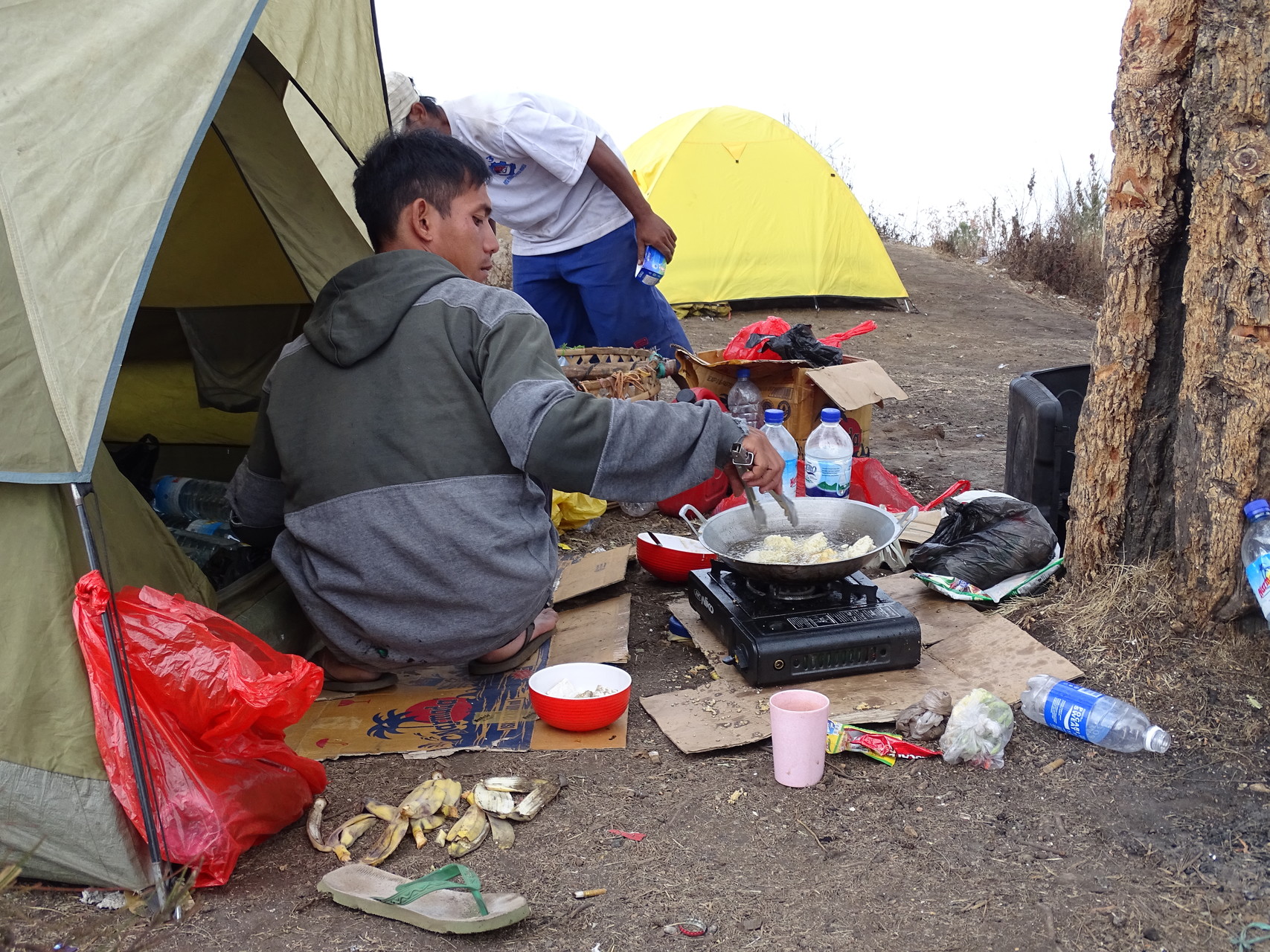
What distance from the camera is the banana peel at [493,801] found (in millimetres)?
2416

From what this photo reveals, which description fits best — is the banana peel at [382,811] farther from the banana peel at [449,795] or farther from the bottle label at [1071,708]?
the bottle label at [1071,708]

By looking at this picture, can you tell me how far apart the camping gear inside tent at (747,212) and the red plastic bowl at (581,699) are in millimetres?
6962

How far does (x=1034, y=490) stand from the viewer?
12.4 feet

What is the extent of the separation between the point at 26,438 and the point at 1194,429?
9.61 ft

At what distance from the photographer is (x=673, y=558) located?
12.5 feet

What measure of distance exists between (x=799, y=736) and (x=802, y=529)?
2.98 feet

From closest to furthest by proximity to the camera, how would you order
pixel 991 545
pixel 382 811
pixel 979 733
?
pixel 382 811
pixel 979 733
pixel 991 545

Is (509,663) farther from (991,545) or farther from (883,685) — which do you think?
(991,545)

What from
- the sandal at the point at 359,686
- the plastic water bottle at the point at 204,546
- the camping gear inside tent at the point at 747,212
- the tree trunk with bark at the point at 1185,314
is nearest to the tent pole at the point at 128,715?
the sandal at the point at 359,686

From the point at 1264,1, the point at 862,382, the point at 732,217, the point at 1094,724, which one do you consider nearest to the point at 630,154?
the point at 732,217

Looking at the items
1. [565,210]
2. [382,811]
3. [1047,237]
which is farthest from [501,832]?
[1047,237]

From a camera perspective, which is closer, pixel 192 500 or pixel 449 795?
pixel 449 795

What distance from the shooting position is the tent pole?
2035mm

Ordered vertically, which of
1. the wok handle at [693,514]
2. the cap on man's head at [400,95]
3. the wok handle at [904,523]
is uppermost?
the cap on man's head at [400,95]
